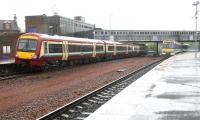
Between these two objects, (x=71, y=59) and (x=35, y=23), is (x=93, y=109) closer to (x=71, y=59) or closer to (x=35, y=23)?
(x=71, y=59)

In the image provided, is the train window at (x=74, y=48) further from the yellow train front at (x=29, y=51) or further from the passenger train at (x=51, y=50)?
the yellow train front at (x=29, y=51)

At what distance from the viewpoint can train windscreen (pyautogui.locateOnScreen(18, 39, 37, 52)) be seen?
29.8m

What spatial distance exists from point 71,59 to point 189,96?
78.2 feet

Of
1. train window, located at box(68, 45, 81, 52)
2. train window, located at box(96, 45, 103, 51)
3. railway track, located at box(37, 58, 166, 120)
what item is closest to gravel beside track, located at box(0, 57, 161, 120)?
railway track, located at box(37, 58, 166, 120)

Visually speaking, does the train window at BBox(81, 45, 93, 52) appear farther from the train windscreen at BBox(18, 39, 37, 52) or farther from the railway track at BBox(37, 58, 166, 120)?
the railway track at BBox(37, 58, 166, 120)

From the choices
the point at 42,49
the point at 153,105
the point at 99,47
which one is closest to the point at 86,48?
the point at 99,47

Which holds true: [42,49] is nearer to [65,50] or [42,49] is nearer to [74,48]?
[65,50]

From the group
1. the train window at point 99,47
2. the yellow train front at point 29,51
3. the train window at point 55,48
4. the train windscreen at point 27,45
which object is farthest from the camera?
the train window at point 99,47

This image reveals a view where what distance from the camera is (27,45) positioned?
3020cm

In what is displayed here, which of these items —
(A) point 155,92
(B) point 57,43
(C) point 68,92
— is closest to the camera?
(A) point 155,92

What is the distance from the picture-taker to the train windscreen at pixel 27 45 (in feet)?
97.9

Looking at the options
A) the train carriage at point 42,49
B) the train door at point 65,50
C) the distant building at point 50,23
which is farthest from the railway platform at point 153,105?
the distant building at point 50,23

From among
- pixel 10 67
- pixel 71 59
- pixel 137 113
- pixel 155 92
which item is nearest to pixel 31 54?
pixel 10 67

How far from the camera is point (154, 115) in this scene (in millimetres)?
11141
